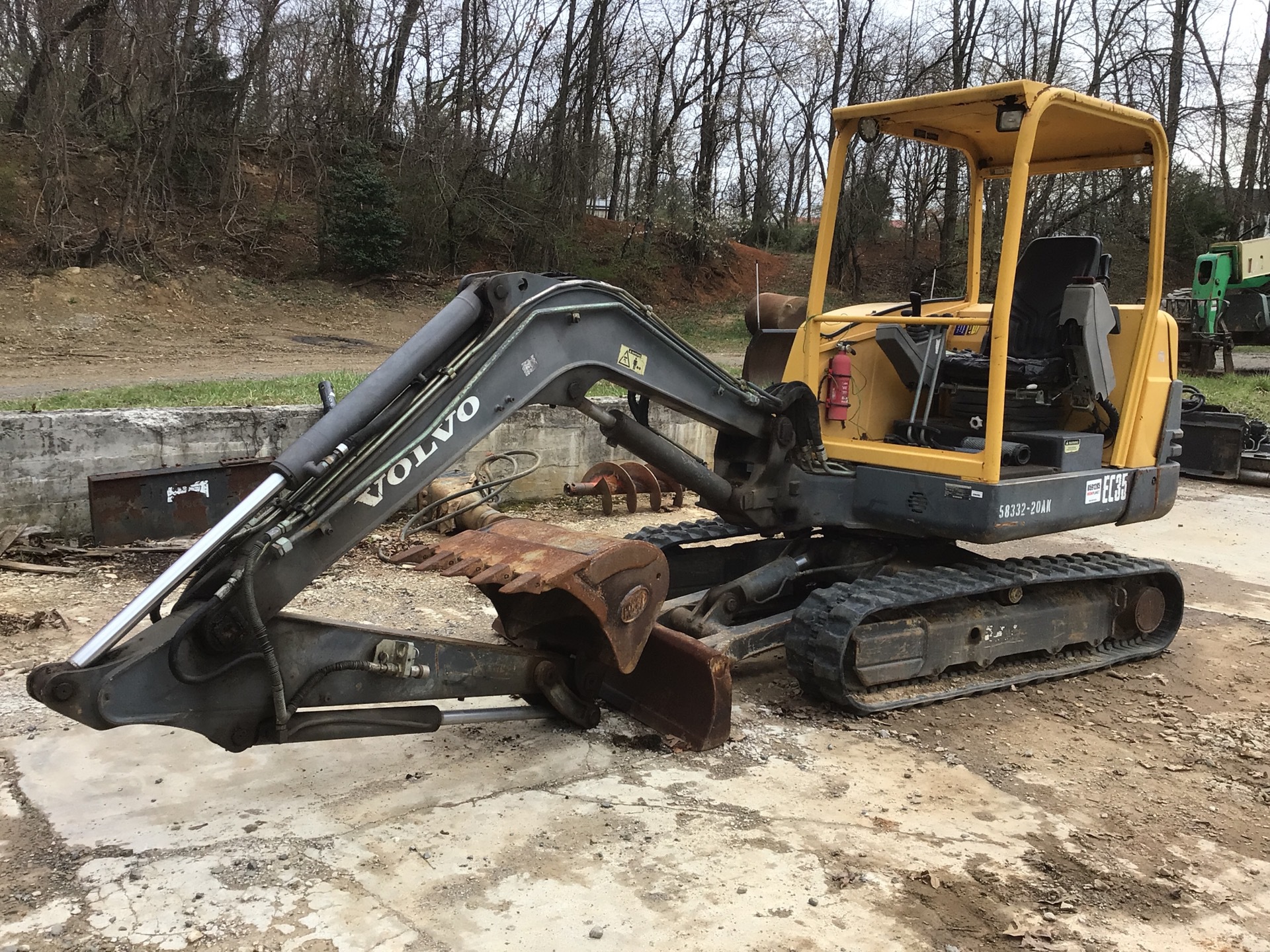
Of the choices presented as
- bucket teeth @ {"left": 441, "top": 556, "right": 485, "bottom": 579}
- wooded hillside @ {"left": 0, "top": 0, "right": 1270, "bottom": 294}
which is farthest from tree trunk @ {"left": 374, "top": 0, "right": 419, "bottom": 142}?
bucket teeth @ {"left": 441, "top": 556, "right": 485, "bottom": 579}

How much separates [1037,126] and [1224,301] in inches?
579

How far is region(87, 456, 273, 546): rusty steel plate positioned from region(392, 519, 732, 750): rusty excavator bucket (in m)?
3.04

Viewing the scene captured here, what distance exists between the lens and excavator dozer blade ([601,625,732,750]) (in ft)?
13.9

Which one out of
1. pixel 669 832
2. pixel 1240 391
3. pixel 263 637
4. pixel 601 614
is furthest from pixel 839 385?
pixel 1240 391

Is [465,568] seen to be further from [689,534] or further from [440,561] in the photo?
[689,534]

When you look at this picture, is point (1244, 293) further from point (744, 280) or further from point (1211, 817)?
point (1211, 817)

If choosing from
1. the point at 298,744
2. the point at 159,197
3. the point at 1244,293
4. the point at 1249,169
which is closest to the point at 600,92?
the point at 159,197

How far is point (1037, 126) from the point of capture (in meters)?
4.97

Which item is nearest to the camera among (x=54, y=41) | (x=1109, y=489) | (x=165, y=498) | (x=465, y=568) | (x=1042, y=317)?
(x=465, y=568)

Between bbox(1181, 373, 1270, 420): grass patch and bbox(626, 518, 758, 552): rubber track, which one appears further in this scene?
bbox(1181, 373, 1270, 420): grass patch

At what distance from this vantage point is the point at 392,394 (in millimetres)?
3525

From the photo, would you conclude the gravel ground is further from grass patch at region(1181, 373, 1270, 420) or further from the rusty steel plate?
grass patch at region(1181, 373, 1270, 420)

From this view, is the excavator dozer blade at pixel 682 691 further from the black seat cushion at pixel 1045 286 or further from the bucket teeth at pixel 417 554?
the black seat cushion at pixel 1045 286

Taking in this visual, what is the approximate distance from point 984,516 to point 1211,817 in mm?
1461
